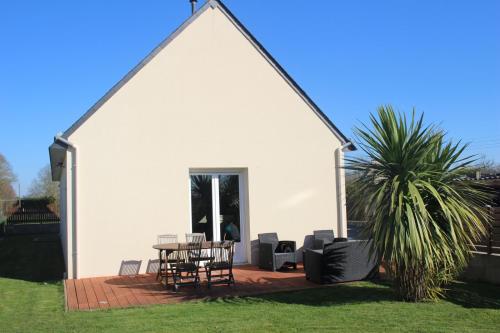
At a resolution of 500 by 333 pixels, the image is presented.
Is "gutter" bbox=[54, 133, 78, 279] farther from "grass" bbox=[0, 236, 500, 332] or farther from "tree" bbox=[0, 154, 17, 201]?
"tree" bbox=[0, 154, 17, 201]

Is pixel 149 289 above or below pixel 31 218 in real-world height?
below

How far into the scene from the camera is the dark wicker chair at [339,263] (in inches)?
366

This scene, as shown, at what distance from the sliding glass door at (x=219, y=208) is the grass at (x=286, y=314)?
11.7 feet

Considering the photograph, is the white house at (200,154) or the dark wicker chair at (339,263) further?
the white house at (200,154)

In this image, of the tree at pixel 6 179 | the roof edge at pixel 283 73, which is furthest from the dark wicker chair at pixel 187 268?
the tree at pixel 6 179

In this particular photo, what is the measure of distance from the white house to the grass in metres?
2.29

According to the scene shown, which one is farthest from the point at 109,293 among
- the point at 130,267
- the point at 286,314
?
the point at 286,314

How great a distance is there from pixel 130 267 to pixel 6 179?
1487 inches

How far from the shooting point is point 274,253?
36.0 ft

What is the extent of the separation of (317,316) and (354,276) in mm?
2808

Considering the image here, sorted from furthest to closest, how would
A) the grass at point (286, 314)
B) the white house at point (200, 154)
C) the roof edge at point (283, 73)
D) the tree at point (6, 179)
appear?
the tree at point (6, 179) < the roof edge at point (283, 73) < the white house at point (200, 154) < the grass at point (286, 314)

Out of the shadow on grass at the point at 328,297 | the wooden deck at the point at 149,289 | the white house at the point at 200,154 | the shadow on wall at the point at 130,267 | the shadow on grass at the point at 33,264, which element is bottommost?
the shadow on grass at the point at 33,264

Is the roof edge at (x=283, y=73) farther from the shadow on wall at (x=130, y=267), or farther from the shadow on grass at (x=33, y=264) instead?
the shadow on grass at (x=33, y=264)

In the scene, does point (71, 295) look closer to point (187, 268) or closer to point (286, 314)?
point (187, 268)
